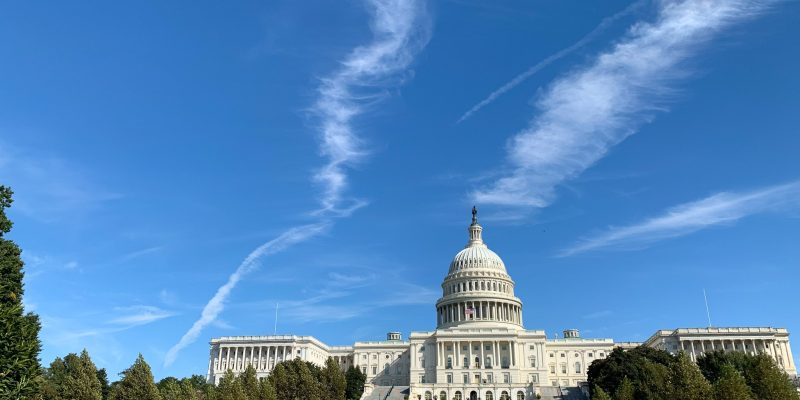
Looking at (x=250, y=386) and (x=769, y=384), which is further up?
(x=250, y=386)

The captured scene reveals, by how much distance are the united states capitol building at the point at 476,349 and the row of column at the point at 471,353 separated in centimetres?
22

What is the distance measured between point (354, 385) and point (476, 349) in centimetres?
2951

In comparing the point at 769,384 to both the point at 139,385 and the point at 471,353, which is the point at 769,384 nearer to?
the point at 139,385

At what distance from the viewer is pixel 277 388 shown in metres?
93.4

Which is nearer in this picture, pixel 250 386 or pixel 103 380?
pixel 250 386

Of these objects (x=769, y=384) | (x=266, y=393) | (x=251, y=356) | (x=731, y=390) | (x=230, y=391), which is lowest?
(x=731, y=390)

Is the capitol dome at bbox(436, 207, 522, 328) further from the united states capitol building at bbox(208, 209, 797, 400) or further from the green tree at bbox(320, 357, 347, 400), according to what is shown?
the green tree at bbox(320, 357, 347, 400)

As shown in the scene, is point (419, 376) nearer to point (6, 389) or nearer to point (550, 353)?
point (550, 353)

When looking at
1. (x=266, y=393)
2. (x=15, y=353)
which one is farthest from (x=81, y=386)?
(x=15, y=353)

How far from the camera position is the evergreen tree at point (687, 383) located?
186 feet

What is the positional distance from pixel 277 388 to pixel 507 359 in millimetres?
68539

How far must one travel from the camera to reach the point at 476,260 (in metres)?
180

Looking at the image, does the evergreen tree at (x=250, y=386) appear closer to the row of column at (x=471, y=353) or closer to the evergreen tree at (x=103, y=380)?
the evergreen tree at (x=103, y=380)

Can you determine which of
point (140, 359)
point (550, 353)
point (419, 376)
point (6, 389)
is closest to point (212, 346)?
point (419, 376)
